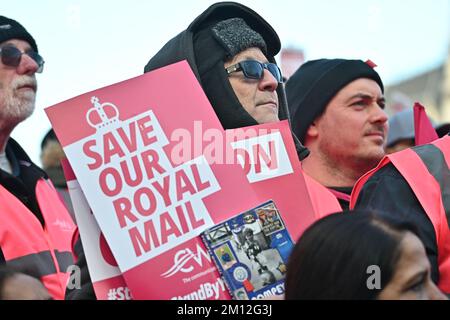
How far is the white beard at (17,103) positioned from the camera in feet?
16.0

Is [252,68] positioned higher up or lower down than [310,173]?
higher up

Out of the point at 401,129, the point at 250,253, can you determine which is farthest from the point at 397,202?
the point at 401,129

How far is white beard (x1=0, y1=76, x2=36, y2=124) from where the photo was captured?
4883 mm

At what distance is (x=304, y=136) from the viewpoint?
5.43 meters

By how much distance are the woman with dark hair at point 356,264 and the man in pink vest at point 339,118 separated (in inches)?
86.9

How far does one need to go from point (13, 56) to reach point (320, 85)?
5.39 feet

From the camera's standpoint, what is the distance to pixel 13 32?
505 centimetres

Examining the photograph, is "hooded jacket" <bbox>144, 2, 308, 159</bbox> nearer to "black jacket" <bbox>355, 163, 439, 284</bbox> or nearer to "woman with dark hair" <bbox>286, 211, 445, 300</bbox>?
"black jacket" <bbox>355, 163, 439, 284</bbox>

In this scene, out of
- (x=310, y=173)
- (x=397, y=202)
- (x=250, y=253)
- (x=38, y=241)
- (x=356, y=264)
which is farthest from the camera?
(x=310, y=173)

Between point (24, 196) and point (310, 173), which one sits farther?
point (310, 173)

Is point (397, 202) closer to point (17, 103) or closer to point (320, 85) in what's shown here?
point (320, 85)

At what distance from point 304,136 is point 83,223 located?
2.47 meters

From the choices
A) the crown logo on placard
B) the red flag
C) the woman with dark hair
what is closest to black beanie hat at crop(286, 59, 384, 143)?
the red flag

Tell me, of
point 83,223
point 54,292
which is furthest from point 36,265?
point 83,223
